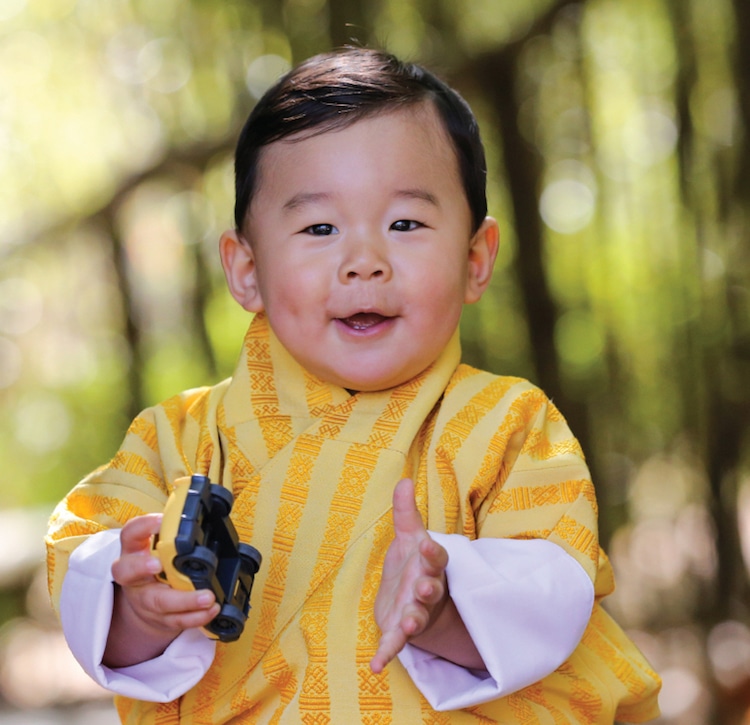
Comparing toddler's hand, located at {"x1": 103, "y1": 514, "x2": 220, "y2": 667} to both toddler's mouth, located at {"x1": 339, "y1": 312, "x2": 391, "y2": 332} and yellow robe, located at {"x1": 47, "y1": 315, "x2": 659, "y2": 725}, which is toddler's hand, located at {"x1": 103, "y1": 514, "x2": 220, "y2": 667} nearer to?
yellow robe, located at {"x1": 47, "y1": 315, "x2": 659, "y2": 725}

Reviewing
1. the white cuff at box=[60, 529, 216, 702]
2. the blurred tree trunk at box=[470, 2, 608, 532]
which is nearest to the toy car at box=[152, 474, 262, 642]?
the white cuff at box=[60, 529, 216, 702]

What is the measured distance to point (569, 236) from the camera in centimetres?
260

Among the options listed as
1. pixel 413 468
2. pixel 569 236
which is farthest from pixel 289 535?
pixel 569 236

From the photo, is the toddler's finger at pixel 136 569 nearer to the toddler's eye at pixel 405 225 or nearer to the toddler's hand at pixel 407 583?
the toddler's hand at pixel 407 583

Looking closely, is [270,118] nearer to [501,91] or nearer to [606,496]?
[501,91]

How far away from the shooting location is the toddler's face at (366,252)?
1.18 meters

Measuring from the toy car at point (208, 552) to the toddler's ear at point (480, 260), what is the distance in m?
0.52

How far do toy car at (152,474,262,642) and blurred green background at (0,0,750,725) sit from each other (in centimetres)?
169

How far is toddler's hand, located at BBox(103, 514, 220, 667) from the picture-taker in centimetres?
95

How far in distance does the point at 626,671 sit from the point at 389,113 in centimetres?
78

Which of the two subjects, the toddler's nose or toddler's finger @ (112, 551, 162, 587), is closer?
toddler's finger @ (112, 551, 162, 587)

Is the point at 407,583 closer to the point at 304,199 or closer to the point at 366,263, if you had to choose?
the point at 366,263

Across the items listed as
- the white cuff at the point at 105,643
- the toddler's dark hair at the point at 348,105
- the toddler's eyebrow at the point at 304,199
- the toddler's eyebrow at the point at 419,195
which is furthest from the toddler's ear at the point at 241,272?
the white cuff at the point at 105,643

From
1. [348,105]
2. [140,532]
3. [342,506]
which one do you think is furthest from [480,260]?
[140,532]
